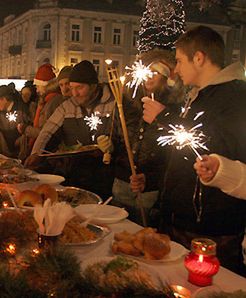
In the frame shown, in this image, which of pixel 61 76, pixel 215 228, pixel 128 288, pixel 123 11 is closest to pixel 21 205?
pixel 215 228

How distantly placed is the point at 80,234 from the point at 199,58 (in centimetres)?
104

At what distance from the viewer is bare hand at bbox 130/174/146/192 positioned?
9.34 ft

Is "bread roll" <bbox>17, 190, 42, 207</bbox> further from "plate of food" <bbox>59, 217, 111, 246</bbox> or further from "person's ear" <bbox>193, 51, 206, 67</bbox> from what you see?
"person's ear" <bbox>193, 51, 206, 67</bbox>

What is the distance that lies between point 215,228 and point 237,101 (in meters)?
0.61

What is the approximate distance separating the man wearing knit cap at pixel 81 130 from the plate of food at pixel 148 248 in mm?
1892

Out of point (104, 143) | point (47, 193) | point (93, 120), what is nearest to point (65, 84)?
point (93, 120)

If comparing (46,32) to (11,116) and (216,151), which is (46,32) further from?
(216,151)

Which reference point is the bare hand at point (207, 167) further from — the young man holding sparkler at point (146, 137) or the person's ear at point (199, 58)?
the young man holding sparkler at point (146, 137)

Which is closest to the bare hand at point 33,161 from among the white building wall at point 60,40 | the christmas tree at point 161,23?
the christmas tree at point 161,23

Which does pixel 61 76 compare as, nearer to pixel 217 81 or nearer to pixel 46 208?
pixel 217 81

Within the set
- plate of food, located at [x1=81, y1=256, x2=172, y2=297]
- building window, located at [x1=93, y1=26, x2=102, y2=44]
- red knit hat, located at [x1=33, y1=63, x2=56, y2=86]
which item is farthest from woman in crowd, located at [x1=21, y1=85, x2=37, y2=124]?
building window, located at [x1=93, y1=26, x2=102, y2=44]

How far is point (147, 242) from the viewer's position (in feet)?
5.76

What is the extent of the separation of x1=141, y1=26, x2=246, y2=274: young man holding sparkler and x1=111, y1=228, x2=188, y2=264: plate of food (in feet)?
1.31

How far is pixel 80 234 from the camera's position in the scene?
1881 mm
